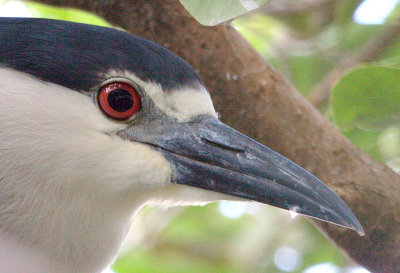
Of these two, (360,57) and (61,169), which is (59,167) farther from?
(360,57)

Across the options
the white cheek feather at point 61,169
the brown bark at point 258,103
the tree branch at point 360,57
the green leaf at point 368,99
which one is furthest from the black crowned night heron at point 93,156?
the tree branch at point 360,57

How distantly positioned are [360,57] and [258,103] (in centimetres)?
95

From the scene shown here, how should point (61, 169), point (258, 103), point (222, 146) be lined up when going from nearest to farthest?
point (61, 169) → point (222, 146) → point (258, 103)

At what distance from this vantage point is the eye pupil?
2707 millimetres

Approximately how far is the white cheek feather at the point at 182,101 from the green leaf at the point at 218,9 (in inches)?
13.3

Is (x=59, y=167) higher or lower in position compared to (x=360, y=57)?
lower

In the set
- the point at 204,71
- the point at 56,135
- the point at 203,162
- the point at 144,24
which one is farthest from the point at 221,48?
the point at 56,135

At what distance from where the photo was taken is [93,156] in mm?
2680

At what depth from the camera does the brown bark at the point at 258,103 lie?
297 cm

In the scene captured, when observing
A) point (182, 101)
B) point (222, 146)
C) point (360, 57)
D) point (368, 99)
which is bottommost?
point (222, 146)

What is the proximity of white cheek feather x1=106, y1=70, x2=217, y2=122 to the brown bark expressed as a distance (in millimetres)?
132

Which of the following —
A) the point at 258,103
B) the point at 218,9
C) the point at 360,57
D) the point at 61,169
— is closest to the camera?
the point at 218,9

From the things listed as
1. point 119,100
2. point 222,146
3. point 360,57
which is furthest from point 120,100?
point 360,57

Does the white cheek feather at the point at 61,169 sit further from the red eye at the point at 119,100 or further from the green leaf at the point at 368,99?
the green leaf at the point at 368,99
